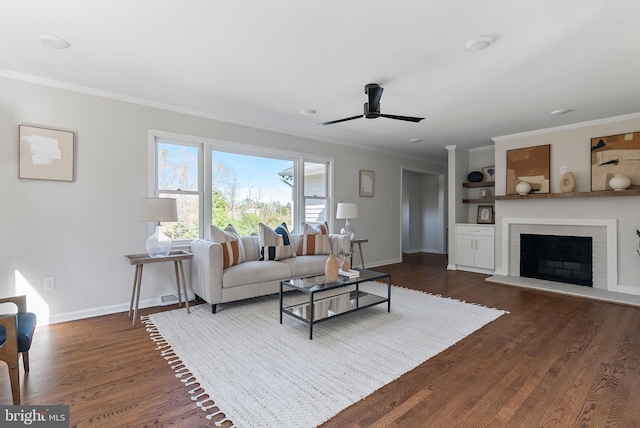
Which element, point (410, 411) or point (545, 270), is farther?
point (545, 270)

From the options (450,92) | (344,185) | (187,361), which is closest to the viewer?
(187,361)

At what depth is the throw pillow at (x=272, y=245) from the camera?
4.04 m

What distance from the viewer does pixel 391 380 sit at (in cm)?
207

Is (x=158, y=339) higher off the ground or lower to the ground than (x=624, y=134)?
lower

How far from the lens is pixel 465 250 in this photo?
5.88m

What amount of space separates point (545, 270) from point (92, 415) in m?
5.96

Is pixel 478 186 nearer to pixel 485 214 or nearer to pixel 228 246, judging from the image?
pixel 485 214

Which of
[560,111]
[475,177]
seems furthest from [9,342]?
[475,177]

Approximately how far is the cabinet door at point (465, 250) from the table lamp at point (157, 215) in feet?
16.5

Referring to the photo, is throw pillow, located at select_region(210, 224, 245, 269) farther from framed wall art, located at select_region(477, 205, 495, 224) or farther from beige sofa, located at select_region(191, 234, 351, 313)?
framed wall art, located at select_region(477, 205, 495, 224)

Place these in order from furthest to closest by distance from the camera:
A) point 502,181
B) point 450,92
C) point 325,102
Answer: point 502,181 → point 325,102 → point 450,92

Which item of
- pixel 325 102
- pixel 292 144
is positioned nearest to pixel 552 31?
pixel 325 102

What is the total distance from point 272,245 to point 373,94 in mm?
2218

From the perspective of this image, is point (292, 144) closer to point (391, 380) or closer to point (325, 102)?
point (325, 102)
